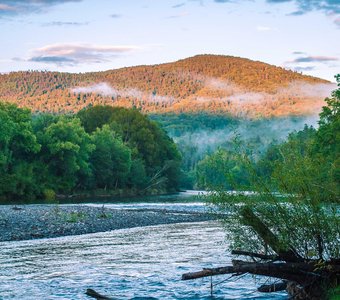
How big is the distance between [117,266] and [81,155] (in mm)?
85320

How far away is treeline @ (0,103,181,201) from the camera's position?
3629 inches

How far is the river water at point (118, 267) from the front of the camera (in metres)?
20.1

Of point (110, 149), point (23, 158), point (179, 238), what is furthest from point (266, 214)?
point (110, 149)

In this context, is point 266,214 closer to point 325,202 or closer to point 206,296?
point 325,202

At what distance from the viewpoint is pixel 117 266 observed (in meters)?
25.5

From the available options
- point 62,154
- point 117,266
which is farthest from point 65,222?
point 62,154

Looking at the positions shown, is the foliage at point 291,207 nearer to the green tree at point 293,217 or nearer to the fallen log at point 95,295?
the green tree at point 293,217

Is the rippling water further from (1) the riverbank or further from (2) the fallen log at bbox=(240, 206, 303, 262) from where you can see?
(2) the fallen log at bbox=(240, 206, 303, 262)

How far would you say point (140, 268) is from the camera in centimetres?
2492

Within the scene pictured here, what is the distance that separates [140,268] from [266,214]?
32.8 feet

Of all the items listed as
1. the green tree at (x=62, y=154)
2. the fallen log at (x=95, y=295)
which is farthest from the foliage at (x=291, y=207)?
the green tree at (x=62, y=154)

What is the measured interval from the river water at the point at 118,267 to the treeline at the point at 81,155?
2208 inches

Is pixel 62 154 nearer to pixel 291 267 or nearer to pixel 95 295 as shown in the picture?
pixel 95 295

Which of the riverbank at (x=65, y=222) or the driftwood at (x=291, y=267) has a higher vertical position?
the driftwood at (x=291, y=267)
